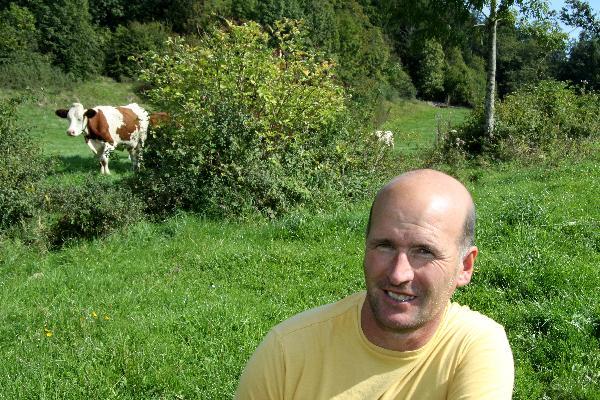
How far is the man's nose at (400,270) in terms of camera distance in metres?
2.00

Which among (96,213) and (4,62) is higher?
(4,62)

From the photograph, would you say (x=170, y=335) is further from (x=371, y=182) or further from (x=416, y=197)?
(x=371, y=182)

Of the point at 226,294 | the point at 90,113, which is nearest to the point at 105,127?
the point at 90,113

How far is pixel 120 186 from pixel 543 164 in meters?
9.39

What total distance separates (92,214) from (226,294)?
13.1 ft

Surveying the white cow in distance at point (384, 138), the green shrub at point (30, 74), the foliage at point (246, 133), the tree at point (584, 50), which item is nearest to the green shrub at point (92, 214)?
the foliage at point (246, 133)

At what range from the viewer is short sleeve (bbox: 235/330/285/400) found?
2.04 meters

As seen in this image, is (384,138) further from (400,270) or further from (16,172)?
(400,270)

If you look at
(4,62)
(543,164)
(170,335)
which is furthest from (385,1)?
(4,62)

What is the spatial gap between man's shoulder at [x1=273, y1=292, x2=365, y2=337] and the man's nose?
223 millimetres

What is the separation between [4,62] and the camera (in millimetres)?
36656

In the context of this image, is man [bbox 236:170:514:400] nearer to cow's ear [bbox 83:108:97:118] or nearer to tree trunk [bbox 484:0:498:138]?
tree trunk [bbox 484:0:498:138]

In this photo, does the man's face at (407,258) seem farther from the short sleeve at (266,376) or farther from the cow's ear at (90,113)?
the cow's ear at (90,113)

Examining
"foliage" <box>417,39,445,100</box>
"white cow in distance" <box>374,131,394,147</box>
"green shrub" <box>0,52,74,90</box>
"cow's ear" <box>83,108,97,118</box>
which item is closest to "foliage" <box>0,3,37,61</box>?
"green shrub" <box>0,52,74,90</box>
